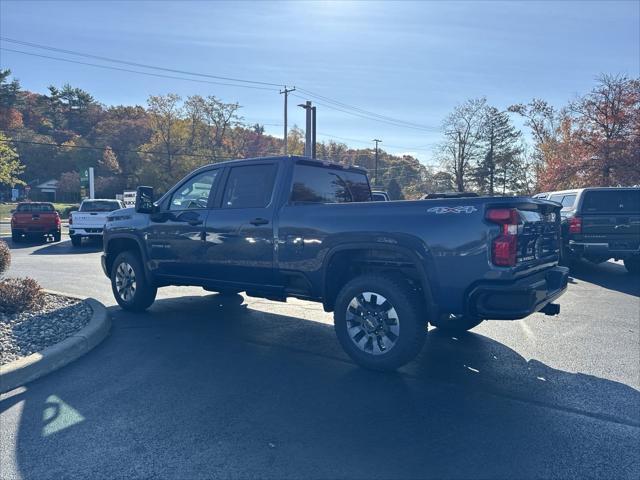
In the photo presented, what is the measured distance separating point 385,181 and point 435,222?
78172 millimetres

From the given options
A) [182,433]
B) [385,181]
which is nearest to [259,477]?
[182,433]

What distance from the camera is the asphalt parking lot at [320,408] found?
3.03m

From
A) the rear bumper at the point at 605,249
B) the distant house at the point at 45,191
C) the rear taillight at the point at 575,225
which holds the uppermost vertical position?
the distant house at the point at 45,191

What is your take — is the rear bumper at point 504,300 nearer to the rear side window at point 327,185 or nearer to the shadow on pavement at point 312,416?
the shadow on pavement at point 312,416

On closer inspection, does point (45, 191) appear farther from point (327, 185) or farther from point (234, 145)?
point (327, 185)

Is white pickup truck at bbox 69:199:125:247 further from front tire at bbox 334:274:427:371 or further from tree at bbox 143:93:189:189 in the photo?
tree at bbox 143:93:189:189

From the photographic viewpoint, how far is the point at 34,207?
19859 millimetres

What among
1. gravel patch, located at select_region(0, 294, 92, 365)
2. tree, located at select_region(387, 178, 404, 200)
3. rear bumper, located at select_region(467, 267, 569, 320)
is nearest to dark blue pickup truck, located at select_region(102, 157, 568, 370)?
rear bumper, located at select_region(467, 267, 569, 320)

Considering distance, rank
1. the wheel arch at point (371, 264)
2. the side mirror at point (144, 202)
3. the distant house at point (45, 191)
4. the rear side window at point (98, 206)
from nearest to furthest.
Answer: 1. the wheel arch at point (371, 264)
2. the side mirror at point (144, 202)
3. the rear side window at point (98, 206)
4. the distant house at point (45, 191)

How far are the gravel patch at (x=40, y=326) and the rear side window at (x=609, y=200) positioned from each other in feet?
33.1

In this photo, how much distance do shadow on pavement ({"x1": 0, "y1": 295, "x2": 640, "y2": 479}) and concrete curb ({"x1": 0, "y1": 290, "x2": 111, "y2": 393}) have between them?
120mm

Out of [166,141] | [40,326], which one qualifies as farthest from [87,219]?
[166,141]

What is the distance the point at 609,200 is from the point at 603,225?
691mm

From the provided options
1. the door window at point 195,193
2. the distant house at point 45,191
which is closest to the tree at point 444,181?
the door window at point 195,193
